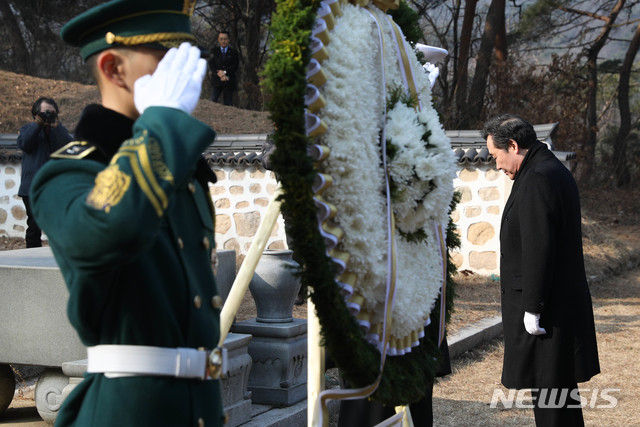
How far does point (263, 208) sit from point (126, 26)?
9190mm

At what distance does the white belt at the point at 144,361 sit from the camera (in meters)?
1.61

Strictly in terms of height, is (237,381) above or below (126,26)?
below

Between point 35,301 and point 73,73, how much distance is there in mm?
22384

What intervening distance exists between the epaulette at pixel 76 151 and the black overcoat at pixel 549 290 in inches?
107

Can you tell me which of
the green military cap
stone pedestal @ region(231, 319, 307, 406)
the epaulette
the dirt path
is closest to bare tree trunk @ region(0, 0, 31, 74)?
the dirt path

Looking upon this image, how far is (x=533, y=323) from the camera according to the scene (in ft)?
12.6

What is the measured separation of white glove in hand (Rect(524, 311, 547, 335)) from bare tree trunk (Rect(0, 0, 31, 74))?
1943 cm

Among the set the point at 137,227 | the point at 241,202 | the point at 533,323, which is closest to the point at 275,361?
the point at 533,323

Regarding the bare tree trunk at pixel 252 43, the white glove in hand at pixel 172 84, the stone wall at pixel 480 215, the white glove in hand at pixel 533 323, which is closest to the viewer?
the white glove in hand at pixel 172 84

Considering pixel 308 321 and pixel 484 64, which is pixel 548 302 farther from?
pixel 484 64

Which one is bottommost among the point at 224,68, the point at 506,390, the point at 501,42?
the point at 506,390

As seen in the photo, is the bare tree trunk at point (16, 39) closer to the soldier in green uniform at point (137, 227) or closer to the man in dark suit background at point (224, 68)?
the man in dark suit background at point (224, 68)

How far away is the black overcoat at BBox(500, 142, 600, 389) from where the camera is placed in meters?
3.85

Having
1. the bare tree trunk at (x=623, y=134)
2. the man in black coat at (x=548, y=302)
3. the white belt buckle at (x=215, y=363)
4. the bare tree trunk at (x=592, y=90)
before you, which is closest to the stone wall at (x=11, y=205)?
the man in black coat at (x=548, y=302)
